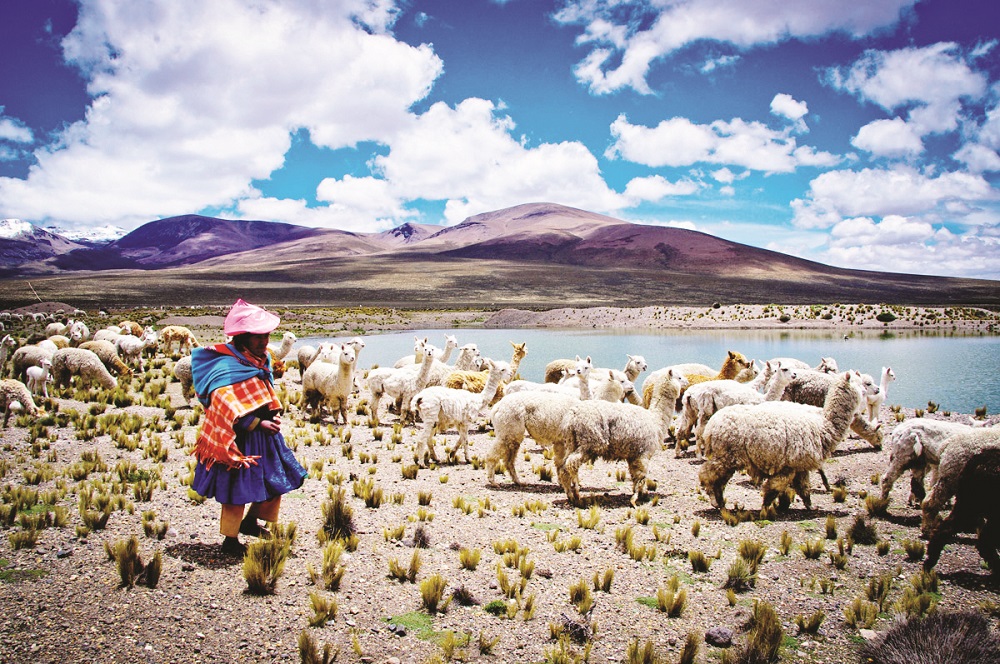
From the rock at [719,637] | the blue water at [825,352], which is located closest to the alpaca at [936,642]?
the rock at [719,637]

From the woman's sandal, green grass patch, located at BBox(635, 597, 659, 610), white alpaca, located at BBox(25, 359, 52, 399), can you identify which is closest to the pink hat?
the woman's sandal

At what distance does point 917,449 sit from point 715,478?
2.24 meters

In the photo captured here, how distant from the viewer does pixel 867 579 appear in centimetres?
515

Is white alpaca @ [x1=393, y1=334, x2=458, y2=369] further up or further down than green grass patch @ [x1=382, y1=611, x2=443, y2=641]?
further up

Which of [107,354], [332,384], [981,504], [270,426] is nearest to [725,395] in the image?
[981,504]

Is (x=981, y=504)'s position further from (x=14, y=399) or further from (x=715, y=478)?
(x=14, y=399)

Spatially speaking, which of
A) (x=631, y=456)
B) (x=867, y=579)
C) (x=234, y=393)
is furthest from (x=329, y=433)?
(x=867, y=579)

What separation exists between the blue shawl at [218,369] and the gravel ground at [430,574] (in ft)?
5.03

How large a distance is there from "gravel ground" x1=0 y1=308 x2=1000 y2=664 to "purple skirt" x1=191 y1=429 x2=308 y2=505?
68 centimetres

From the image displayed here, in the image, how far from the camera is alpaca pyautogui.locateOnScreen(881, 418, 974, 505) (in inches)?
254

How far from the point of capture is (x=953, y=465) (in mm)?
5059

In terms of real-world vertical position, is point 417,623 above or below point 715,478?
below

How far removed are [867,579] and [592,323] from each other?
150ft

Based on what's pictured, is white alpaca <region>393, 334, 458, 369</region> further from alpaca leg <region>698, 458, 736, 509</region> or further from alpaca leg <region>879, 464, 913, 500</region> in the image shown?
alpaca leg <region>879, 464, 913, 500</region>
